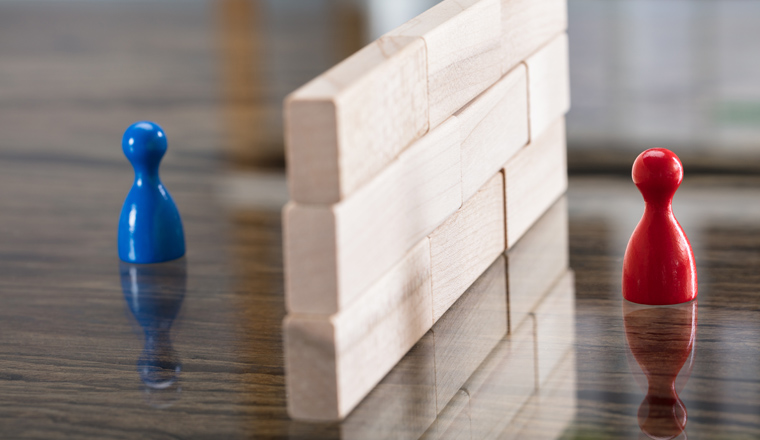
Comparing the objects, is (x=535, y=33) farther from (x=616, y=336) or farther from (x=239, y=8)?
(x=239, y=8)

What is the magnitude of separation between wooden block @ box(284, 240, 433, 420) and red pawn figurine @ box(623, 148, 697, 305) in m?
0.26

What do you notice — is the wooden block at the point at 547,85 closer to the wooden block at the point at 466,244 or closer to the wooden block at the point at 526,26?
the wooden block at the point at 526,26

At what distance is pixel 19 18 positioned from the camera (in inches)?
140

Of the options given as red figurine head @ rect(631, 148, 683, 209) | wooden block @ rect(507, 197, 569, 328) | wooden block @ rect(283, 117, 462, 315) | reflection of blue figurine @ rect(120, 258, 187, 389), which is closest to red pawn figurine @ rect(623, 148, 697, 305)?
red figurine head @ rect(631, 148, 683, 209)

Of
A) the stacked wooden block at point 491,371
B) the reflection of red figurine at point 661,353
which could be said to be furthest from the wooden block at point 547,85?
the reflection of red figurine at point 661,353

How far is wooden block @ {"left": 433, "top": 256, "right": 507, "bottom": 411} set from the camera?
79cm

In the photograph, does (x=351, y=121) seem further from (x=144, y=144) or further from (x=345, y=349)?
(x=144, y=144)

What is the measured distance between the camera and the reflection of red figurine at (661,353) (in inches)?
27.2

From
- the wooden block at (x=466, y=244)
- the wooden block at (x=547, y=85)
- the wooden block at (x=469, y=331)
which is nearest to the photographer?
the wooden block at (x=469, y=331)

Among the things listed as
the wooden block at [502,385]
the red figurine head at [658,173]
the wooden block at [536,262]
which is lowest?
the wooden block at [536,262]

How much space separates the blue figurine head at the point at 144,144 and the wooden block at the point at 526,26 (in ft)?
1.32

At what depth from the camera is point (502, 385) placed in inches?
30.2

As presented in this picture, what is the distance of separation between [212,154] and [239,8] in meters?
1.76

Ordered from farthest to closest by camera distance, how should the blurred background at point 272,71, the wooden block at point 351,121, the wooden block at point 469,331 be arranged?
the blurred background at point 272,71
the wooden block at point 469,331
the wooden block at point 351,121
